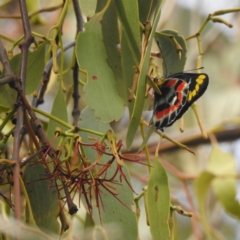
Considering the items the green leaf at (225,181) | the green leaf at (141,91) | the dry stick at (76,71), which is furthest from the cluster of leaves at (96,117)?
the green leaf at (225,181)

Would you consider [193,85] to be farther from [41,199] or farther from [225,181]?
[225,181]

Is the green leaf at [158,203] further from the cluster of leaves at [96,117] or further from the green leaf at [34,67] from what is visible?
the green leaf at [34,67]

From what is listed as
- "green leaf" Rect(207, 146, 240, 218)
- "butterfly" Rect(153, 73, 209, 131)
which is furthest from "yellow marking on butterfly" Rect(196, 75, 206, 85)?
"green leaf" Rect(207, 146, 240, 218)

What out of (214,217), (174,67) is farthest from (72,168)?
(214,217)

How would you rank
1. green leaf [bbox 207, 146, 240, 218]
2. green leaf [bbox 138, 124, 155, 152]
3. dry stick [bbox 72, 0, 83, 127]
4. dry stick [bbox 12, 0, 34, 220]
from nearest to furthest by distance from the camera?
1. dry stick [bbox 12, 0, 34, 220]
2. green leaf [bbox 138, 124, 155, 152]
3. dry stick [bbox 72, 0, 83, 127]
4. green leaf [bbox 207, 146, 240, 218]

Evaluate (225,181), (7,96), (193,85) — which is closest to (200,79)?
(193,85)

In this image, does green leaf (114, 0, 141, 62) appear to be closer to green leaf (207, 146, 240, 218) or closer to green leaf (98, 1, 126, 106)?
green leaf (98, 1, 126, 106)
